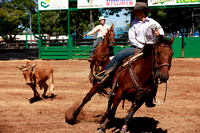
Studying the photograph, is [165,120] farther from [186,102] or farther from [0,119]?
[0,119]

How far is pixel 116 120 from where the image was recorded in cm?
689

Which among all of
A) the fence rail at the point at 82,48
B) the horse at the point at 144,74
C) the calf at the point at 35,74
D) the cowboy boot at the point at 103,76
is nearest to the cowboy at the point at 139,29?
the cowboy boot at the point at 103,76

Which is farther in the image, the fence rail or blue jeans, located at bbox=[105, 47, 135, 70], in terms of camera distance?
the fence rail

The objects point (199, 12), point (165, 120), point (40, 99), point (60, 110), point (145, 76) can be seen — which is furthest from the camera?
point (199, 12)

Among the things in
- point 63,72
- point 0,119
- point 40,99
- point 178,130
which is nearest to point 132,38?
point 178,130

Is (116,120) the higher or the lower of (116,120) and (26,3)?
the lower

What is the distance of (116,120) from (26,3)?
1407 inches

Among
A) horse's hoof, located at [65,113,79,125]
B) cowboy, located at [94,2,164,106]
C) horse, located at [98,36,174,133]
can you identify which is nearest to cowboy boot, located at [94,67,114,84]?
cowboy, located at [94,2,164,106]

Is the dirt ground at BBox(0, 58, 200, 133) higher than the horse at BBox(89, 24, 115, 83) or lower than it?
lower

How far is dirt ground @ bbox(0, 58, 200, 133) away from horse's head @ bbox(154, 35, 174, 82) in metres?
1.86

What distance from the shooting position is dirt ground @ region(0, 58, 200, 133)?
6236mm

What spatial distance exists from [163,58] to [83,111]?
12.0 ft

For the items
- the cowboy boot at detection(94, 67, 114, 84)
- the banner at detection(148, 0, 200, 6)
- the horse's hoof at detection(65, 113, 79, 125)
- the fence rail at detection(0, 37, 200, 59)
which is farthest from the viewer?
the fence rail at detection(0, 37, 200, 59)

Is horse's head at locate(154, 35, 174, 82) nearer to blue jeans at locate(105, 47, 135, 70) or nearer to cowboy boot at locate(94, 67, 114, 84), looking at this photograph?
blue jeans at locate(105, 47, 135, 70)
